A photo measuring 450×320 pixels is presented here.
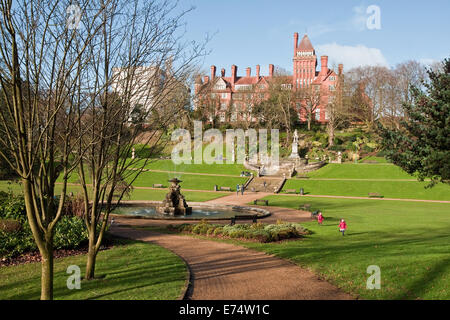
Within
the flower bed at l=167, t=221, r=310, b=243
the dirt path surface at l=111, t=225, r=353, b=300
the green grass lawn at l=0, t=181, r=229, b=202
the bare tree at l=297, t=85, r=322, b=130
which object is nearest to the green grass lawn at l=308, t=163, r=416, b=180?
the green grass lawn at l=0, t=181, r=229, b=202

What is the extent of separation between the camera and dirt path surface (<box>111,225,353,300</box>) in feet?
30.8

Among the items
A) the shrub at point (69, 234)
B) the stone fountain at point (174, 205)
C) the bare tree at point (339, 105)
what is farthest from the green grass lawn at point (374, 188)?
the shrub at point (69, 234)

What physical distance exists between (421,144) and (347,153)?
164 feet

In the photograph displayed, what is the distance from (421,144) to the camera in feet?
43.5

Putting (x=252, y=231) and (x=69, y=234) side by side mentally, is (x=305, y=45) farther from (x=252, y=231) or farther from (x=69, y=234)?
(x=69, y=234)

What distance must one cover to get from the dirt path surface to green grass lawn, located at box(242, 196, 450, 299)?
64 cm

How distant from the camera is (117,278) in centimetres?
1040

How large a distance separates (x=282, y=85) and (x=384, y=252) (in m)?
68.1

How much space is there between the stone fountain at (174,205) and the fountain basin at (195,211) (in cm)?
39

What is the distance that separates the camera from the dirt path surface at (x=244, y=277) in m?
9.40

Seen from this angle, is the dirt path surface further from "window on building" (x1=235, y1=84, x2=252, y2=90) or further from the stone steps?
"window on building" (x1=235, y1=84, x2=252, y2=90)

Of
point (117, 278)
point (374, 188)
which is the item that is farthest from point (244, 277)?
point (374, 188)

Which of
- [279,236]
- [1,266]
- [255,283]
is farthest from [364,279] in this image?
[1,266]
